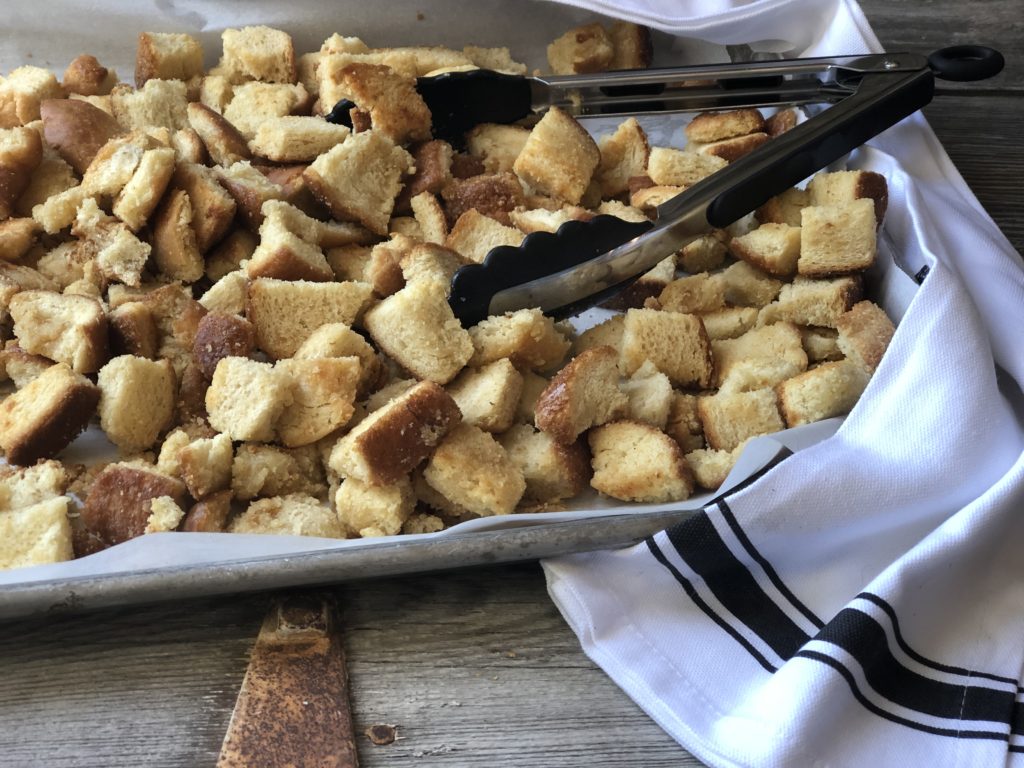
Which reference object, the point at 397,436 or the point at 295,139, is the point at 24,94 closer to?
the point at 295,139

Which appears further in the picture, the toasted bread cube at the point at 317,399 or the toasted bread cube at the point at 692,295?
the toasted bread cube at the point at 692,295

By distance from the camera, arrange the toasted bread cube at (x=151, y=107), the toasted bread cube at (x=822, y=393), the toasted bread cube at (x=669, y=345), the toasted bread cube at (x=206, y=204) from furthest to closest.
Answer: the toasted bread cube at (x=151, y=107), the toasted bread cube at (x=206, y=204), the toasted bread cube at (x=669, y=345), the toasted bread cube at (x=822, y=393)

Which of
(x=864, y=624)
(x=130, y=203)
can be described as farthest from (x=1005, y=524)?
(x=130, y=203)

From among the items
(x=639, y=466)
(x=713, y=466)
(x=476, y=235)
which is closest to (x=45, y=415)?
(x=476, y=235)

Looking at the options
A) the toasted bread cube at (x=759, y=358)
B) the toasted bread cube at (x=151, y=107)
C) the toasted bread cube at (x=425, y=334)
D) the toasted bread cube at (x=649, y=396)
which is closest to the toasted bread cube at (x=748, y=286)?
the toasted bread cube at (x=759, y=358)

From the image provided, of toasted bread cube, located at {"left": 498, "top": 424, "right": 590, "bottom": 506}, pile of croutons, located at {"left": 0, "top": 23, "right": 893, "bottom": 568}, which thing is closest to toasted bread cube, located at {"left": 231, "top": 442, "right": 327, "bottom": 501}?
pile of croutons, located at {"left": 0, "top": 23, "right": 893, "bottom": 568}

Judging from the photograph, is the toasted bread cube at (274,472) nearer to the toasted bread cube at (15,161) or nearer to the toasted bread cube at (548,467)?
the toasted bread cube at (548,467)
